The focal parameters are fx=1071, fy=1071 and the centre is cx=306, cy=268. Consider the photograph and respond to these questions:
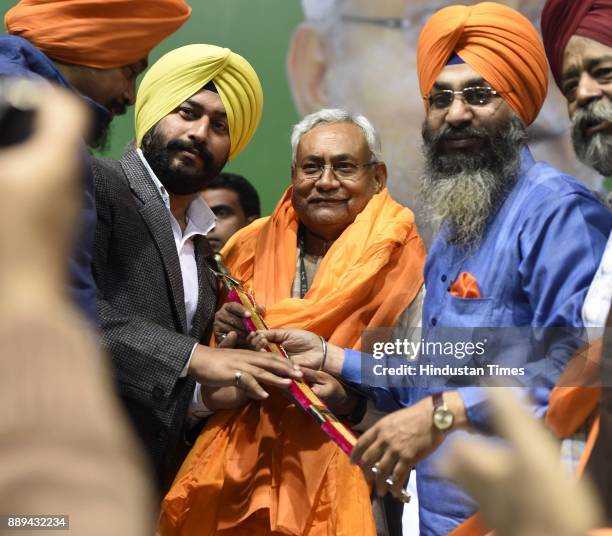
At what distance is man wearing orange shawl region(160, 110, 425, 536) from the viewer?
3.21 meters

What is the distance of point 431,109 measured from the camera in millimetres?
3188

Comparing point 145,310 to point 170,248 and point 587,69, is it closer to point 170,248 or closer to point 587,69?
point 170,248

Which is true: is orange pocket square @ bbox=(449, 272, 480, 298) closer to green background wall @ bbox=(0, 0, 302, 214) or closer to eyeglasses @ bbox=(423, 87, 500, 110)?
eyeglasses @ bbox=(423, 87, 500, 110)

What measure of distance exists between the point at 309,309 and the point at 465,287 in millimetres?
681

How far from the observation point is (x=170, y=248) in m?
3.36

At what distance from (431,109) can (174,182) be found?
0.92 m

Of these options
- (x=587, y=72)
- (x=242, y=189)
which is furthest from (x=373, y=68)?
(x=587, y=72)

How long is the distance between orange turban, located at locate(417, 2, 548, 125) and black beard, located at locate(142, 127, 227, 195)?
0.83 meters

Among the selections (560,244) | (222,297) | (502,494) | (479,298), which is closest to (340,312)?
(222,297)

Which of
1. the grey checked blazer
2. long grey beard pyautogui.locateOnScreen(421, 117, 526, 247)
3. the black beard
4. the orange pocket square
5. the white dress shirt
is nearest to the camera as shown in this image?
the orange pocket square

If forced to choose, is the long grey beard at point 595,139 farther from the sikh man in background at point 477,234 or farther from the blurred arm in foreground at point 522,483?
the blurred arm in foreground at point 522,483

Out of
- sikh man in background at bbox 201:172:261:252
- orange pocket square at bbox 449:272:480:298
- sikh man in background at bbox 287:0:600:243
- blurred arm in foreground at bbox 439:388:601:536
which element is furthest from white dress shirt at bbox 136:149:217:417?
blurred arm in foreground at bbox 439:388:601:536

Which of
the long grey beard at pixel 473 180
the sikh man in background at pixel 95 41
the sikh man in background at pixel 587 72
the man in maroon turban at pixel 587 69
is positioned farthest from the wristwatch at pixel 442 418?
the sikh man in background at pixel 95 41

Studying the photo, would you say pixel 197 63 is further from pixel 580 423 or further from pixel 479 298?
pixel 580 423
